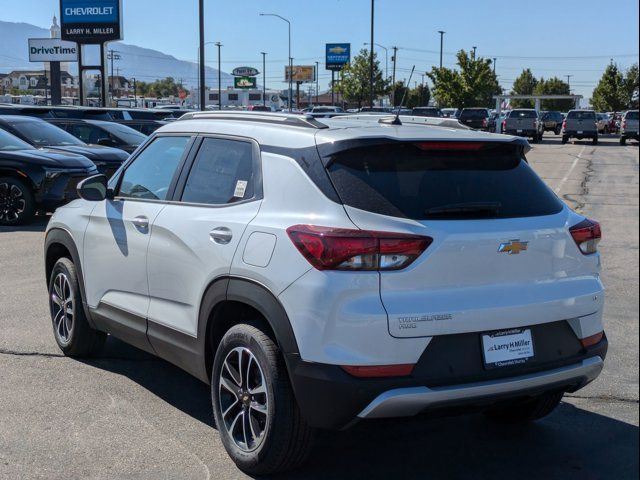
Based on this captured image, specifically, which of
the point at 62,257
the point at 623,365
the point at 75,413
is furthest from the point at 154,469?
the point at 623,365

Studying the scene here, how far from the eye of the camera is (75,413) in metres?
4.85

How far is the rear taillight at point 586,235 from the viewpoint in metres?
4.01

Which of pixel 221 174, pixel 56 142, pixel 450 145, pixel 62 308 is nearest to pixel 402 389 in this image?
pixel 450 145

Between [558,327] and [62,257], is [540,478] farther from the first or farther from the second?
[62,257]

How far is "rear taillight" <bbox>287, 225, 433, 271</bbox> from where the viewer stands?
348 cm

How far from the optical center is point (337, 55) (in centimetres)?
8875

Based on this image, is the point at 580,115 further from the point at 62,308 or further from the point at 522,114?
the point at 62,308

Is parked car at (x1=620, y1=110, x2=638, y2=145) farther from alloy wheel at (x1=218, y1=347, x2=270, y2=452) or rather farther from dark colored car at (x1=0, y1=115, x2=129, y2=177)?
alloy wheel at (x1=218, y1=347, x2=270, y2=452)

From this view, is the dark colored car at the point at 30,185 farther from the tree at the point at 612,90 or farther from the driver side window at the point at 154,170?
the tree at the point at 612,90

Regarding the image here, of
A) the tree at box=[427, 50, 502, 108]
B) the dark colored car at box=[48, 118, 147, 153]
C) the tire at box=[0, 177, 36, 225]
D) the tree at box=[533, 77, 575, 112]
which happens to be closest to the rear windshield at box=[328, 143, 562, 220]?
the tire at box=[0, 177, 36, 225]

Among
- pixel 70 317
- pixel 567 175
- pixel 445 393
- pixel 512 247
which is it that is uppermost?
pixel 512 247

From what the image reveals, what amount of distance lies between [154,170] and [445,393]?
2.58 m

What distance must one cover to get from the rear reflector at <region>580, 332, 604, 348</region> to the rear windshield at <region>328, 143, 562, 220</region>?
668mm

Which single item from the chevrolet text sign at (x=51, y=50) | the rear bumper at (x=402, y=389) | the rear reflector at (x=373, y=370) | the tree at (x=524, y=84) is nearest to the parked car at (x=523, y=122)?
the chevrolet text sign at (x=51, y=50)
